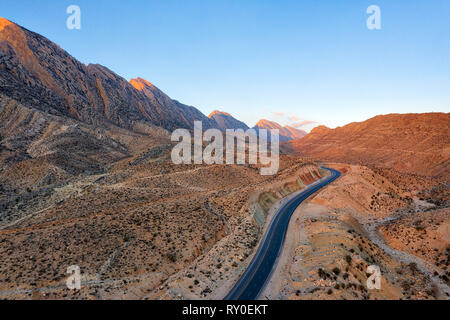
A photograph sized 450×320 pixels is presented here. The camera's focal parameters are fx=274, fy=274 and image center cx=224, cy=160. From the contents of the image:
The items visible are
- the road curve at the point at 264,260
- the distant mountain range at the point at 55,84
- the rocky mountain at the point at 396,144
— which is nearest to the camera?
the road curve at the point at 264,260

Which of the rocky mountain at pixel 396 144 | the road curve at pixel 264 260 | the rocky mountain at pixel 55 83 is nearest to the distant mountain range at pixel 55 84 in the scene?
the rocky mountain at pixel 55 83

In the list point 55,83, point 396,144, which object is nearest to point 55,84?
point 55,83

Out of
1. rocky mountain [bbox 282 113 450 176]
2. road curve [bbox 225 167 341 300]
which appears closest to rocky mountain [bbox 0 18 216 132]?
road curve [bbox 225 167 341 300]

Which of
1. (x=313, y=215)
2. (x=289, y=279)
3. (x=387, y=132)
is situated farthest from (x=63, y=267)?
(x=387, y=132)

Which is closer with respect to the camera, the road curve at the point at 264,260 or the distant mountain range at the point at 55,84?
the road curve at the point at 264,260

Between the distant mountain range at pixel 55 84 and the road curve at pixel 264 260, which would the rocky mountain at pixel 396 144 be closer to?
the road curve at pixel 264 260

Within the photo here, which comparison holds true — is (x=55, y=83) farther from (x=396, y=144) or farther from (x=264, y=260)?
(x=396, y=144)

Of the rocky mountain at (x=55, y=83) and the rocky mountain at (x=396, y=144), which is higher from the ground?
the rocky mountain at (x=55, y=83)
